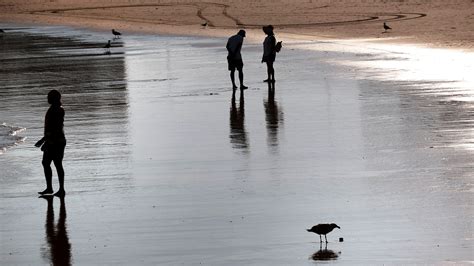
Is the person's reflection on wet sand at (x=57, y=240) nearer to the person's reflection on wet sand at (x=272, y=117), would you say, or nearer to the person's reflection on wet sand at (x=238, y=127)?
the person's reflection on wet sand at (x=238, y=127)

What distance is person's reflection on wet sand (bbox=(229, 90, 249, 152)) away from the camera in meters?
21.6

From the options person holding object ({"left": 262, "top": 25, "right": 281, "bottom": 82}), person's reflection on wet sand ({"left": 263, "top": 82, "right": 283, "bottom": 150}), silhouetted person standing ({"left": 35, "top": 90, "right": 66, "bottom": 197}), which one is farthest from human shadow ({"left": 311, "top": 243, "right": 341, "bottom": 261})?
person holding object ({"left": 262, "top": 25, "right": 281, "bottom": 82})

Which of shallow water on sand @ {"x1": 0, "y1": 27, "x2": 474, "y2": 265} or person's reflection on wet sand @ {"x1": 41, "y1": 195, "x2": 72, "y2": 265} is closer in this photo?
person's reflection on wet sand @ {"x1": 41, "y1": 195, "x2": 72, "y2": 265}

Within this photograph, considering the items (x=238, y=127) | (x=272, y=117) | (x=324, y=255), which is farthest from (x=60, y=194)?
(x=272, y=117)

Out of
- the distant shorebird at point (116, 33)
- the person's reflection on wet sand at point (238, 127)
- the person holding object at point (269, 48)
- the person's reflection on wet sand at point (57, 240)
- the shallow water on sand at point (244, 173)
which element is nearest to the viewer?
the person's reflection on wet sand at point (57, 240)

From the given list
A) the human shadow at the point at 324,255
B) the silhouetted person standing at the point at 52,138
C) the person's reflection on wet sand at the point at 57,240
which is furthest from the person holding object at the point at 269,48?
the human shadow at the point at 324,255

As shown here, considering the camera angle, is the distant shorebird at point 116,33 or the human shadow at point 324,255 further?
the distant shorebird at point 116,33

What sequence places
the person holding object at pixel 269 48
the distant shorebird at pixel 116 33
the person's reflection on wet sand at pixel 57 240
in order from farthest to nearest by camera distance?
the distant shorebird at pixel 116 33, the person holding object at pixel 269 48, the person's reflection on wet sand at pixel 57 240

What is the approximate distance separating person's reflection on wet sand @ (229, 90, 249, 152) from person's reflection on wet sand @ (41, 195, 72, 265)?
17.6 ft

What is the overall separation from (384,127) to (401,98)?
461 centimetres

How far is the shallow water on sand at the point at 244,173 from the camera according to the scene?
13641 millimetres

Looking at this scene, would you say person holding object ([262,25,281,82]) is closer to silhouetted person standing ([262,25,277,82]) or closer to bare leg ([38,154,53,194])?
silhouetted person standing ([262,25,277,82])

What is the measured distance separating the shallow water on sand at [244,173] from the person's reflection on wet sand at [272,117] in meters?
0.05

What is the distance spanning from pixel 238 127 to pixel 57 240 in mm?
9933
